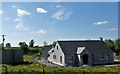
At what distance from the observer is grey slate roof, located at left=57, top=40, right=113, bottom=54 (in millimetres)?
40287

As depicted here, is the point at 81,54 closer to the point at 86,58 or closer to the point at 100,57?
the point at 86,58

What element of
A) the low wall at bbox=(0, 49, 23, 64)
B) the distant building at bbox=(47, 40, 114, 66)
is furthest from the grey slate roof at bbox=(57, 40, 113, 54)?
the low wall at bbox=(0, 49, 23, 64)

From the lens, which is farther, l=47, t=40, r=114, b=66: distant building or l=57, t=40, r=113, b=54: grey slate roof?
l=57, t=40, r=113, b=54: grey slate roof

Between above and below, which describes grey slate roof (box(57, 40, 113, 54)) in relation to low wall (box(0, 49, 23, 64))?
above

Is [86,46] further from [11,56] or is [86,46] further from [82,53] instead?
[11,56]

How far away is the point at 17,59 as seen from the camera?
42.8 meters

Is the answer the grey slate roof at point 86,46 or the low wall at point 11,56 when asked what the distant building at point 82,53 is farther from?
the low wall at point 11,56

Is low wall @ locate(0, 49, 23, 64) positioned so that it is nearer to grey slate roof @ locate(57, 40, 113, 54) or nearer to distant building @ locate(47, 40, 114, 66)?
distant building @ locate(47, 40, 114, 66)

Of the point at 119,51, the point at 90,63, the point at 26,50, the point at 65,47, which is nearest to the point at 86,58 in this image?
the point at 90,63

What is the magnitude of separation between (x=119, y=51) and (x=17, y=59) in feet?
120

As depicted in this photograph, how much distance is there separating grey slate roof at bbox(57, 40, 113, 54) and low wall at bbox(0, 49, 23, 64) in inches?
316

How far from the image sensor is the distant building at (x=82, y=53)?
39438 mm

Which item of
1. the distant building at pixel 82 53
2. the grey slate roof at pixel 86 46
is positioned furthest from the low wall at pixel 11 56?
the grey slate roof at pixel 86 46

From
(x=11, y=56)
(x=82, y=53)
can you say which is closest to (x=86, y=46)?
(x=82, y=53)
